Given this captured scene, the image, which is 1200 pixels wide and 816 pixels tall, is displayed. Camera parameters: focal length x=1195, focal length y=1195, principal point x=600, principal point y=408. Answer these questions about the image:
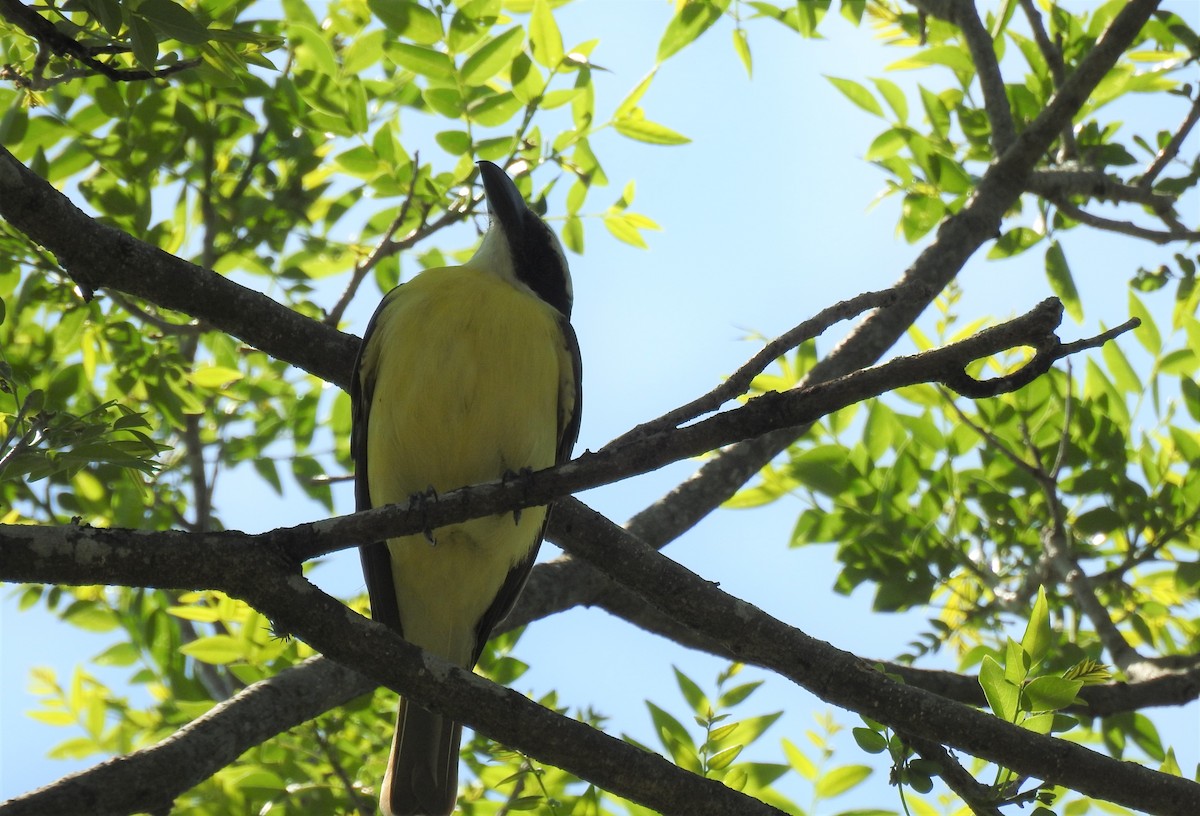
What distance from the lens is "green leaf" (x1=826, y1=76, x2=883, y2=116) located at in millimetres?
5488

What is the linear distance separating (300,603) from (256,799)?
1.56m

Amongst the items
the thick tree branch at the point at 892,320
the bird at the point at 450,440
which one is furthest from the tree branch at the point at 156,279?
the thick tree branch at the point at 892,320

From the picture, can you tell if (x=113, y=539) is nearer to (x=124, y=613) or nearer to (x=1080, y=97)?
(x=124, y=613)

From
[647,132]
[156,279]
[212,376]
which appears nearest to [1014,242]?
Result: [647,132]

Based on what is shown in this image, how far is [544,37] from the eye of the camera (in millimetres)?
4762

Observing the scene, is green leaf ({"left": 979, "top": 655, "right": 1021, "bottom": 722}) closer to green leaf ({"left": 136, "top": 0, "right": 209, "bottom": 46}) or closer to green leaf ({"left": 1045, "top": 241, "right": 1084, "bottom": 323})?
green leaf ({"left": 136, "top": 0, "right": 209, "bottom": 46})

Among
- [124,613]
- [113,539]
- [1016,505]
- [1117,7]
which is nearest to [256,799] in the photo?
[124,613]

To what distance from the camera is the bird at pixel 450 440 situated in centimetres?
435

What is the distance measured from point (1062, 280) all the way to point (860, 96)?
1.27 metres

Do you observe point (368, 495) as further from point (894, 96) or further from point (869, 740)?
point (894, 96)

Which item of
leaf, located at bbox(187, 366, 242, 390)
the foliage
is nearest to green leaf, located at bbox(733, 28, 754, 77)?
the foliage

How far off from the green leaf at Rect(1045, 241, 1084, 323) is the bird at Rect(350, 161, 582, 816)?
2.32 m

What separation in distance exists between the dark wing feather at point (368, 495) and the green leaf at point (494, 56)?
37.7 inches

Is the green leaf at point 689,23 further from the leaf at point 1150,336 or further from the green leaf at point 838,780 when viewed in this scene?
the green leaf at point 838,780
